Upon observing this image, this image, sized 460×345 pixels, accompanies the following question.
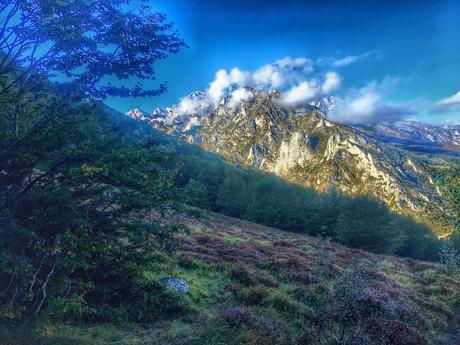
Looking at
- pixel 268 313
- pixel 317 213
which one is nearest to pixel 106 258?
pixel 268 313

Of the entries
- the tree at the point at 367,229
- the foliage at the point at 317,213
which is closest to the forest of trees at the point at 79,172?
the foliage at the point at 317,213

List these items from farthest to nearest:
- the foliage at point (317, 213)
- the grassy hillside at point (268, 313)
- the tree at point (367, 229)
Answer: the foliage at point (317, 213)
the tree at point (367, 229)
the grassy hillside at point (268, 313)

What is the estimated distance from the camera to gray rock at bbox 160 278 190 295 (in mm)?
11688

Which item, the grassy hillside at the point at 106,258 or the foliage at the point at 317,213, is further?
the foliage at the point at 317,213

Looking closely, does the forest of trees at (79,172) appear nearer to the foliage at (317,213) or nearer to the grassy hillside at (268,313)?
the grassy hillside at (268,313)

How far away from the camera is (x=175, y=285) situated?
1205 cm

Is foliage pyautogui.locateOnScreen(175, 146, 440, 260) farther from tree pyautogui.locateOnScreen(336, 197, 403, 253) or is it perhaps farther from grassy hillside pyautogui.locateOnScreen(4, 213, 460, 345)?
grassy hillside pyautogui.locateOnScreen(4, 213, 460, 345)

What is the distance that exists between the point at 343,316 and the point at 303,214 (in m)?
67.8

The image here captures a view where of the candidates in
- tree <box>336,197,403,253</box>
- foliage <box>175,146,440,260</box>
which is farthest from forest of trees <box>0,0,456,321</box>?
tree <box>336,197,403,253</box>

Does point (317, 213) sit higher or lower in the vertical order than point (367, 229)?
higher

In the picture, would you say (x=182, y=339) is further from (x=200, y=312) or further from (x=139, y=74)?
(x=139, y=74)

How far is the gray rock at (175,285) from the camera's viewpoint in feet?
38.3

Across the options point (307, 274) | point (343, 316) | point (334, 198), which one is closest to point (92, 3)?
point (343, 316)

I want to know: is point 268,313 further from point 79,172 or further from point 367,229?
point 367,229
